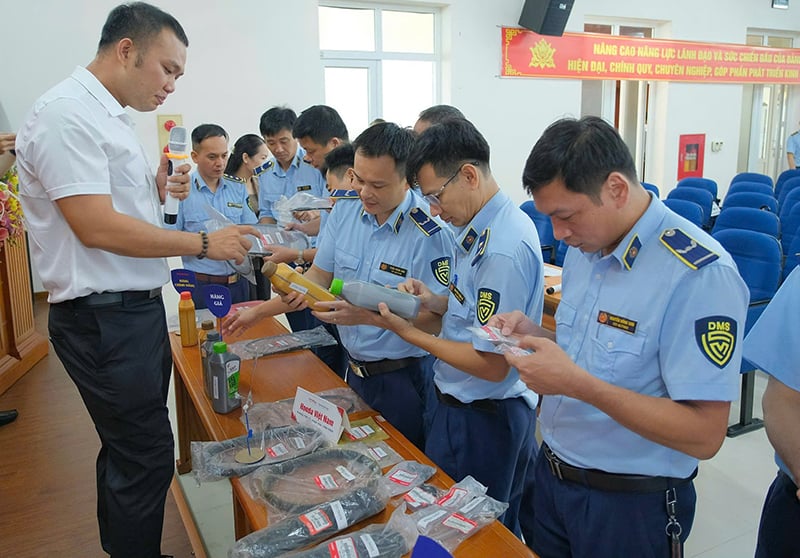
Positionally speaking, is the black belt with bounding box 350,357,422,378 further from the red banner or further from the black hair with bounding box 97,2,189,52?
the red banner

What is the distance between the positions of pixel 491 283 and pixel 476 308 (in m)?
0.08

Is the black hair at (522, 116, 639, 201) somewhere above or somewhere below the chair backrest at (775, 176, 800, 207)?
above

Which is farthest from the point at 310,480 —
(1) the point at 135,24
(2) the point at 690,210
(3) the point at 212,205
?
(2) the point at 690,210

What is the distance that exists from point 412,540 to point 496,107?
6.53 metres

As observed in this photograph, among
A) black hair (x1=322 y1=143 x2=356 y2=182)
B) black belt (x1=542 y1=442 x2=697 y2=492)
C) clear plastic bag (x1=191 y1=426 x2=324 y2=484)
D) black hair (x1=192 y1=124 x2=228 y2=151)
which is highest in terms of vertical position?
black hair (x1=192 y1=124 x2=228 y2=151)

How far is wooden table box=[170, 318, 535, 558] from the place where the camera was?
1.07 m

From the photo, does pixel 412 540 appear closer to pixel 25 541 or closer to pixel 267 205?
pixel 25 541

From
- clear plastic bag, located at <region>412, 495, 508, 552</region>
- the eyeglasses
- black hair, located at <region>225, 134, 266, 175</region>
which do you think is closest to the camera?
clear plastic bag, located at <region>412, 495, 508, 552</region>

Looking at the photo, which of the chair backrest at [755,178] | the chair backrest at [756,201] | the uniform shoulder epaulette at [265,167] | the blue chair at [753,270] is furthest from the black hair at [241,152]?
the chair backrest at [755,178]

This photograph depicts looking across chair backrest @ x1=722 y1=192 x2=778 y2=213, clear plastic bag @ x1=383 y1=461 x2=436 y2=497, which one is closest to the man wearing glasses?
clear plastic bag @ x1=383 y1=461 x2=436 y2=497

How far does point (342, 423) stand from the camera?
139 cm

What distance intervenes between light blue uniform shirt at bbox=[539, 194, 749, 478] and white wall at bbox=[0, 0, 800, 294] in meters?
5.17

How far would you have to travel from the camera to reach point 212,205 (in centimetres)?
333

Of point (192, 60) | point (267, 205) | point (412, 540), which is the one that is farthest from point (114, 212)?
point (192, 60)
